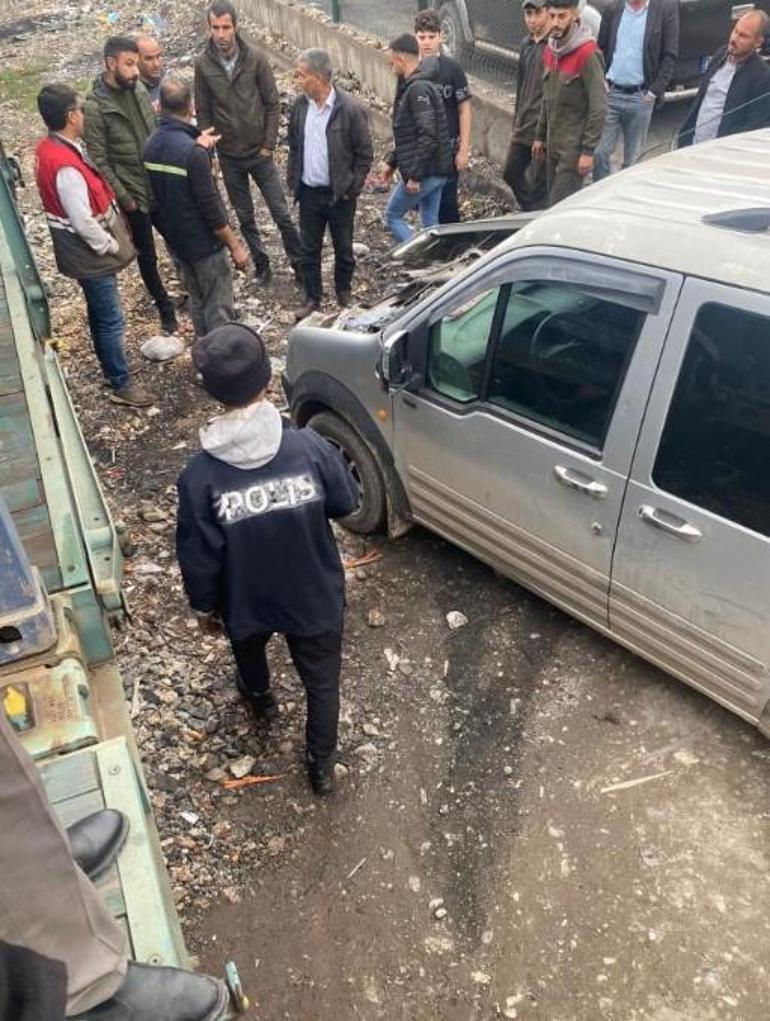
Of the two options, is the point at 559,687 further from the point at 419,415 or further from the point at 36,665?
the point at 36,665

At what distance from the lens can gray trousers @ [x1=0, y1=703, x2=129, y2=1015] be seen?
4.92 feet

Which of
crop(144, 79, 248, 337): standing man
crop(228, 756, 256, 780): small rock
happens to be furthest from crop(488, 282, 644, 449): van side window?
crop(144, 79, 248, 337): standing man

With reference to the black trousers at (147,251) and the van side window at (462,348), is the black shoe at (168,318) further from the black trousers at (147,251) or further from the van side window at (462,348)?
the van side window at (462,348)

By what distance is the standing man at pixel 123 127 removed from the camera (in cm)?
544

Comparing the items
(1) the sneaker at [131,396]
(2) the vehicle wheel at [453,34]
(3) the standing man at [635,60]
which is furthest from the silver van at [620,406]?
(2) the vehicle wheel at [453,34]

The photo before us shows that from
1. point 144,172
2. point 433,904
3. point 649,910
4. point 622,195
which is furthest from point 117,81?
point 649,910

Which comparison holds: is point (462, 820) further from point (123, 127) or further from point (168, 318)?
point (123, 127)

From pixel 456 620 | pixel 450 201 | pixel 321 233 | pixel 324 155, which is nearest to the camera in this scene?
pixel 456 620

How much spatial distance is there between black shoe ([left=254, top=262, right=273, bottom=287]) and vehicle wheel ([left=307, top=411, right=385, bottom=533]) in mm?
3154

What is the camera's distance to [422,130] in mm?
6148

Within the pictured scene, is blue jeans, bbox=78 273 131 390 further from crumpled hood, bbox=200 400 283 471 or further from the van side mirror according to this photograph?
crumpled hood, bbox=200 400 283 471

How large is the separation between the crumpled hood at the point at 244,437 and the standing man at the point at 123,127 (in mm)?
3919

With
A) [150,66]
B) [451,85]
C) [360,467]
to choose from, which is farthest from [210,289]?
[451,85]

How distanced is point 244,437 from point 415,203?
4.75 meters
